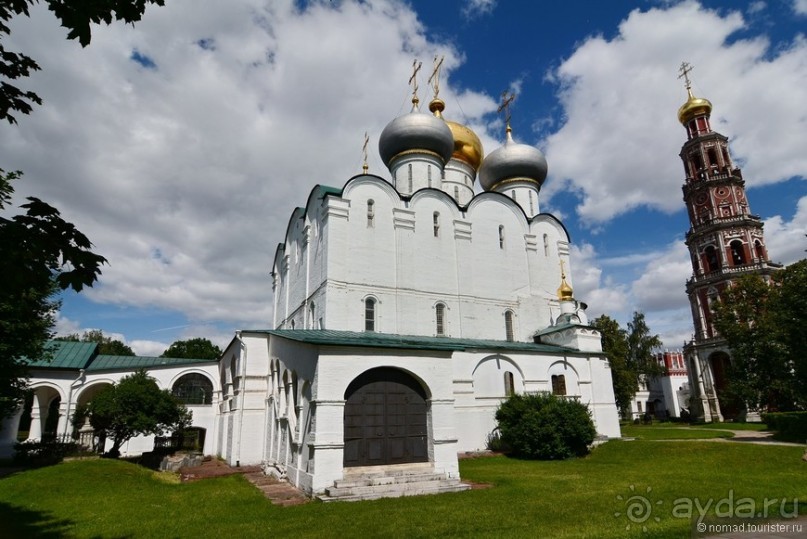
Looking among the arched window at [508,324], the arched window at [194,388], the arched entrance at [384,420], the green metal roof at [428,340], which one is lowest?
the arched entrance at [384,420]

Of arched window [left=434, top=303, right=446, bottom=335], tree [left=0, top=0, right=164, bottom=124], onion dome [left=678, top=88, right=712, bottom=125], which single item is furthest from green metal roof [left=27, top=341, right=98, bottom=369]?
onion dome [left=678, top=88, right=712, bottom=125]

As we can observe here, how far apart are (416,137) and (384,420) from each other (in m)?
15.0

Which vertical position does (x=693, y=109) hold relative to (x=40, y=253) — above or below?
above

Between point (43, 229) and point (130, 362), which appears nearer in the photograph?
point (43, 229)

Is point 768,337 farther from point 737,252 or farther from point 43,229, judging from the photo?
point 43,229

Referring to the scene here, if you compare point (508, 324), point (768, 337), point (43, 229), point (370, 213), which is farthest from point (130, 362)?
point (768, 337)

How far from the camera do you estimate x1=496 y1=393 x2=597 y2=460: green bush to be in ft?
51.7

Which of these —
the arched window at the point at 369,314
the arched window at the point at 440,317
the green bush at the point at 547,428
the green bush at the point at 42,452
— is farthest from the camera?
the arched window at the point at 440,317

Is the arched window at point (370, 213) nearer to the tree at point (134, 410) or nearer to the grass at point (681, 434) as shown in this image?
the tree at point (134, 410)

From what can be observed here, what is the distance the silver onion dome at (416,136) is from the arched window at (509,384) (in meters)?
10.8

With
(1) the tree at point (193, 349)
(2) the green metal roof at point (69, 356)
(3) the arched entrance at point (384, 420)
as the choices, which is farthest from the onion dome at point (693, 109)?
(1) the tree at point (193, 349)

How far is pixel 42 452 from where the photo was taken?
18.0 m

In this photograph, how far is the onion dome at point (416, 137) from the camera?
74.6ft

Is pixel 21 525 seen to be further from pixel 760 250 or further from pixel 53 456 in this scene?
pixel 760 250
